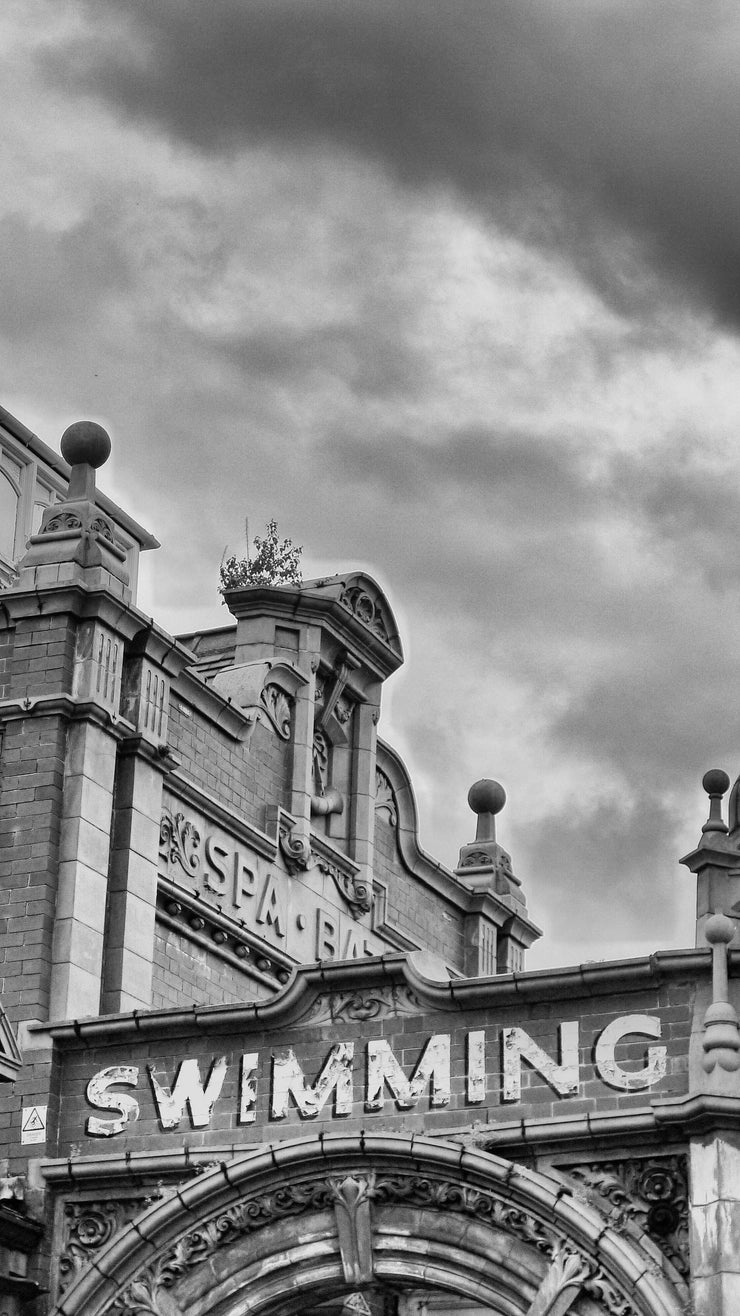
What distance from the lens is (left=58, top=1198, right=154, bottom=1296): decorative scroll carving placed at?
23.7m

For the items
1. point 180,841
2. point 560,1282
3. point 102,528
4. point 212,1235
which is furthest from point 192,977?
point 560,1282

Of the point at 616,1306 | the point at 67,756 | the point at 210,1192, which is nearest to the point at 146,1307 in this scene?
the point at 210,1192

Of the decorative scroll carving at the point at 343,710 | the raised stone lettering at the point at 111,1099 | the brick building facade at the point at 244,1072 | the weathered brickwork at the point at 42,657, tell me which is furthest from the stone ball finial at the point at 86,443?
the raised stone lettering at the point at 111,1099

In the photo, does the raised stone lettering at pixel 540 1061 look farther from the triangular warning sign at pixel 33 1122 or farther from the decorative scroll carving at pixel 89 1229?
the triangular warning sign at pixel 33 1122

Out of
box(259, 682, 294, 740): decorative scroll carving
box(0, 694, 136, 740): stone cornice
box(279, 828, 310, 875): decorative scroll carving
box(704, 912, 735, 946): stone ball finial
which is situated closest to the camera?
box(704, 912, 735, 946): stone ball finial

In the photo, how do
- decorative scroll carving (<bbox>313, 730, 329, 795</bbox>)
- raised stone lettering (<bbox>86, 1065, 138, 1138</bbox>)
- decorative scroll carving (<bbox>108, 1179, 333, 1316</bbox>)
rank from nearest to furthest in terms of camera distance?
decorative scroll carving (<bbox>108, 1179, 333, 1316</bbox>) → raised stone lettering (<bbox>86, 1065, 138, 1138</bbox>) → decorative scroll carving (<bbox>313, 730, 329, 795</bbox>)

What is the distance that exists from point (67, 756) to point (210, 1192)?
5.96 m

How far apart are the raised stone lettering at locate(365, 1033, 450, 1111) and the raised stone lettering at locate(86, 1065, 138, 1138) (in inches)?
103

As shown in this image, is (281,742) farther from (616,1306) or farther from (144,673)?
(616,1306)

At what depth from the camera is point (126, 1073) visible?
80.4 feet

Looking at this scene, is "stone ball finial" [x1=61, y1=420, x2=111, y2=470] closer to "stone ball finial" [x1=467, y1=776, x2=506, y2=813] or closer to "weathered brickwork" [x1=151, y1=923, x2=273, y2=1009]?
"weathered brickwork" [x1=151, y1=923, x2=273, y2=1009]

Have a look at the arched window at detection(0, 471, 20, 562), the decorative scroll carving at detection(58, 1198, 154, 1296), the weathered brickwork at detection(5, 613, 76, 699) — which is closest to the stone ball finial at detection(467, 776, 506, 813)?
the arched window at detection(0, 471, 20, 562)

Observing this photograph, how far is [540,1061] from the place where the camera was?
2278cm

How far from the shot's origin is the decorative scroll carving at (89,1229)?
77.8 ft
